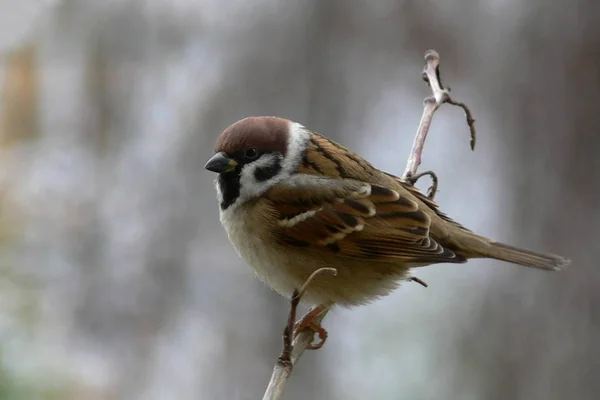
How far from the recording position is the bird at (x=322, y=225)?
1.90m

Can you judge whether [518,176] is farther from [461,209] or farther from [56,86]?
[56,86]

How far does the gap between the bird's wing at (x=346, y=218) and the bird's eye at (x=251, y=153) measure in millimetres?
94

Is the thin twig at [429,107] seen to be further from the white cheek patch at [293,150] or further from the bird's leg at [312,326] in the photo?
the bird's leg at [312,326]

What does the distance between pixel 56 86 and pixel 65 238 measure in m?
0.72

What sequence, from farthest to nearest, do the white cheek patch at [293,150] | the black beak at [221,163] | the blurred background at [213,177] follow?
1. the blurred background at [213,177]
2. the white cheek patch at [293,150]
3. the black beak at [221,163]

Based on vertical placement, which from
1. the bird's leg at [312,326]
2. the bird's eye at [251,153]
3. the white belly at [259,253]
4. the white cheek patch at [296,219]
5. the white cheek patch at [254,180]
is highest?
the bird's eye at [251,153]

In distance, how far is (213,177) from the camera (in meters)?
3.54

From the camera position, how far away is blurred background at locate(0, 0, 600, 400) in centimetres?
345

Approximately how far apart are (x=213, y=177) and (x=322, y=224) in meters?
1.69

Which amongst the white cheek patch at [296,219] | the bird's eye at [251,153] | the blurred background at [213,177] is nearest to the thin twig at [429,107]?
the white cheek patch at [296,219]

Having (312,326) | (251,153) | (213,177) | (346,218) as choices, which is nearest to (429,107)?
(346,218)

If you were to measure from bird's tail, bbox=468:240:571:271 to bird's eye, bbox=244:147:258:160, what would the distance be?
0.56 meters

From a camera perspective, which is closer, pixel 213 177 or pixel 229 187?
pixel 229 187

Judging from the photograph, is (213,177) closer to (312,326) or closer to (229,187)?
(229,187)
